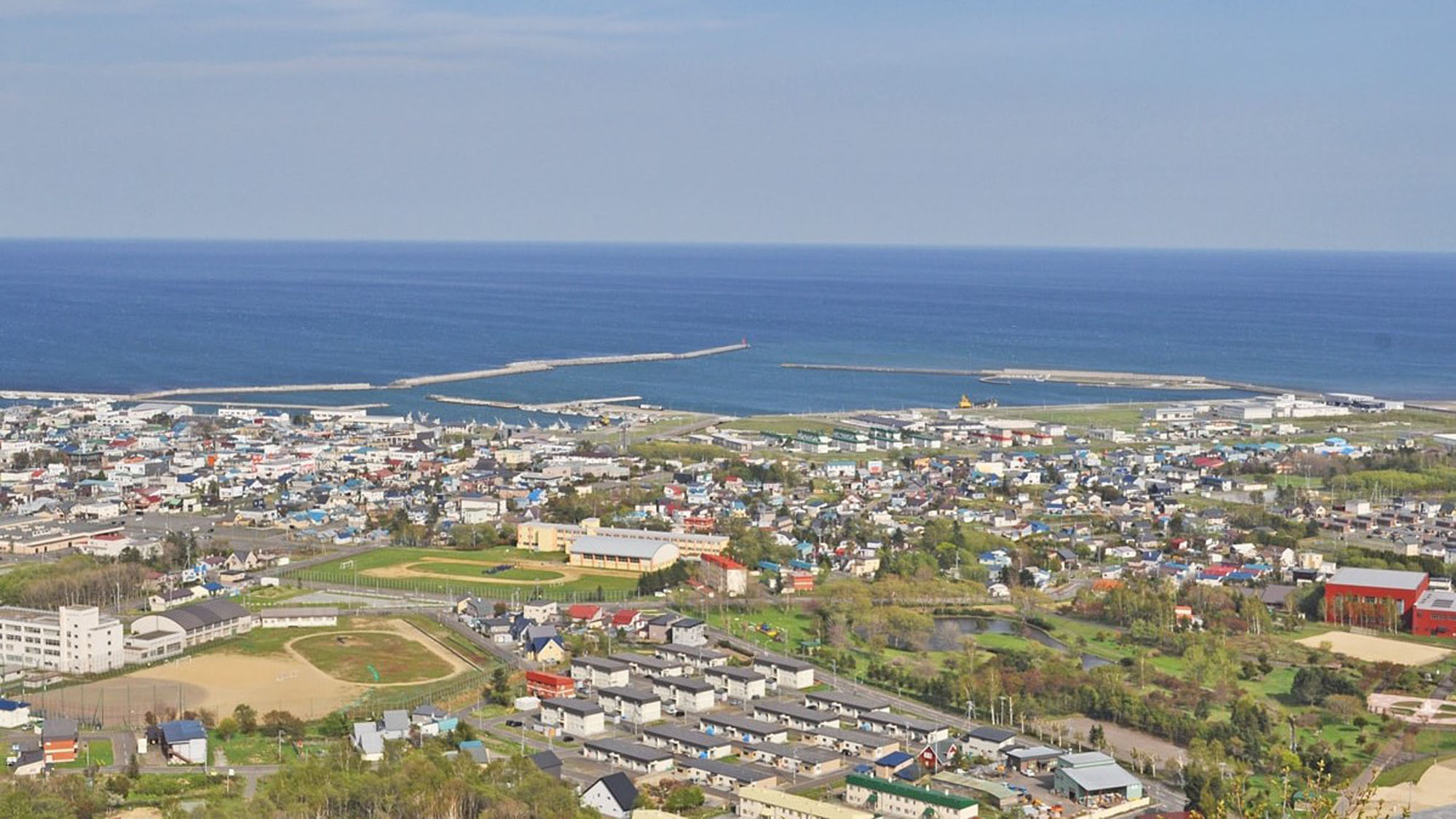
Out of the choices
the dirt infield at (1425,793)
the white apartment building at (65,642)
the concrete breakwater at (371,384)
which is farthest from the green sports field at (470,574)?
the concrete breakwater at (371,384)

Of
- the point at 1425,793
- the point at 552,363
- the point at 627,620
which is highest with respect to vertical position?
the point at 1425,793

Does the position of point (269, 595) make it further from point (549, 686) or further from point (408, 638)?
point (549, 686)

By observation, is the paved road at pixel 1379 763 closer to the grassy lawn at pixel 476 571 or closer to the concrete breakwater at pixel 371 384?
the grassy lawn at pixel 476 571

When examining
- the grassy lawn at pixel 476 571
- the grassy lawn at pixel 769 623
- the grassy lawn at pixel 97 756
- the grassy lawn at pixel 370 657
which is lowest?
the grassy lawn at pixel 476 571

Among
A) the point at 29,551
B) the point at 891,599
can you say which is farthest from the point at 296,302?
the point at 891,599

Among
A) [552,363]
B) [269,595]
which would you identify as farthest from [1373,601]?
[552,363]

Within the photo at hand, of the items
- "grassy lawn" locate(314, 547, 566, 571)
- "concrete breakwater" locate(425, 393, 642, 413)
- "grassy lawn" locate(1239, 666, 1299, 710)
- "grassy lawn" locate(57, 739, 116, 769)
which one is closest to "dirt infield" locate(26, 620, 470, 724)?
"grassy lawn" locate(57, 739, 116, 769)
